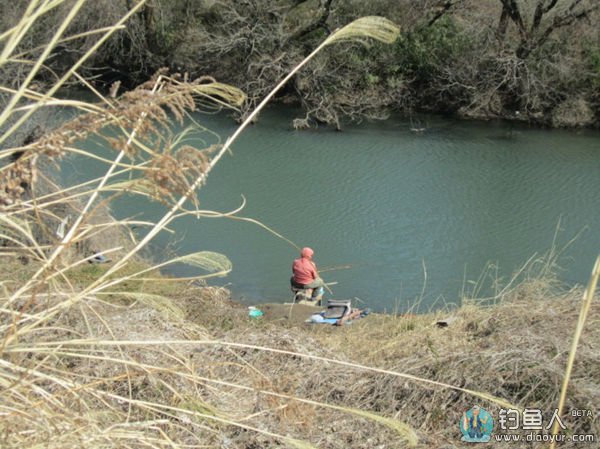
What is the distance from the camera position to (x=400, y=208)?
12320 mm

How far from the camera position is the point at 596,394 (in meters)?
3.69

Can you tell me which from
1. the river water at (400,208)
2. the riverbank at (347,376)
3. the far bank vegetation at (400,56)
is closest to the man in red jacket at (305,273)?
the river water at (400,208)

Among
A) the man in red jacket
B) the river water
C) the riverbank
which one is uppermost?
the riverbank

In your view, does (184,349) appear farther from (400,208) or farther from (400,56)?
(400,56)

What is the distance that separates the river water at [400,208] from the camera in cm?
992

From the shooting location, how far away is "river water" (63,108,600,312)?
9.92 meters

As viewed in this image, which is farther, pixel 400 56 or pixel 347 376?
pixel 400 56

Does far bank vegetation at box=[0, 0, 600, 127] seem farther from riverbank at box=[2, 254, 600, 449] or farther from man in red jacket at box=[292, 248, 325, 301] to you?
riverbank at box=[2, 254, 600, 449]

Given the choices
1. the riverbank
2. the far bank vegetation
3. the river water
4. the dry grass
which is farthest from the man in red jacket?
the far bank vegetation

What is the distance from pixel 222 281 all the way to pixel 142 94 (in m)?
8.17

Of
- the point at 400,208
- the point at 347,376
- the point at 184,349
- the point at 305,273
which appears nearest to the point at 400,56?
the point at 400,208

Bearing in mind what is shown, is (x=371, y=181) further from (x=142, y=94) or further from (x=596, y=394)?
(x=142, y=94)

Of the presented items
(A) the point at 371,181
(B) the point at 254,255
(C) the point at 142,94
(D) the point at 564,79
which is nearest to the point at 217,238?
(B) the point at 254,255

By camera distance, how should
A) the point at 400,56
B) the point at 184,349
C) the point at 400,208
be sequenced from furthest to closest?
the point at 400,56 → the point at 400,208 → the point at 184,349
